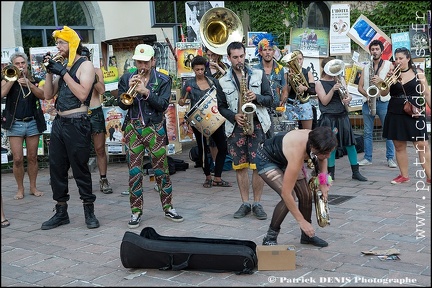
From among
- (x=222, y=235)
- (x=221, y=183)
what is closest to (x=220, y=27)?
(x=221, y=183)

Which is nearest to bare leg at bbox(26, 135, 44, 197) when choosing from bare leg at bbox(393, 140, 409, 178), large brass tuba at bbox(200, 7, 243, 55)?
large brass tuba at bbox(200, 7, 243, 55)

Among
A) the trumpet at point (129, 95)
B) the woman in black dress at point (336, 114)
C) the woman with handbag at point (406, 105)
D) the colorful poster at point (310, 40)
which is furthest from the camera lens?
the colorful poster at point (310, 40)

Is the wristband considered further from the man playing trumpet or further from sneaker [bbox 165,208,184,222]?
the man playing trumpet

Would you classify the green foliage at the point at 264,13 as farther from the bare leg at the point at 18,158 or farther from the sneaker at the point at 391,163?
the bare leg at the point at 18,158

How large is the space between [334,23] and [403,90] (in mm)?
4095

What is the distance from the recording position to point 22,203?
22.6ft

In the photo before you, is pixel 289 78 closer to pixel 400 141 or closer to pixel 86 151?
pixel 400 141

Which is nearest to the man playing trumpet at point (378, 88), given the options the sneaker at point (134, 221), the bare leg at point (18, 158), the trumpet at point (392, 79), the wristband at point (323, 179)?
the trumpet at point (392, 79)

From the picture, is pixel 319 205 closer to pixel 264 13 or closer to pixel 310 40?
pixel 310 40

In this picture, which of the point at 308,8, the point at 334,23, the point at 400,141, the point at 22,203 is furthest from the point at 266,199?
the point at 308,8

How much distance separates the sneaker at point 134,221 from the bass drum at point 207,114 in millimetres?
1925

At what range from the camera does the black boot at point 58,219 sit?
5669 mm

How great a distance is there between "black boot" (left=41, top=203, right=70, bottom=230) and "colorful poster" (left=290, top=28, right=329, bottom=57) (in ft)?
20.1

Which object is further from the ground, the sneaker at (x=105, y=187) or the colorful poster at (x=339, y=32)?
the colorful poster at (x=339, y=32)
